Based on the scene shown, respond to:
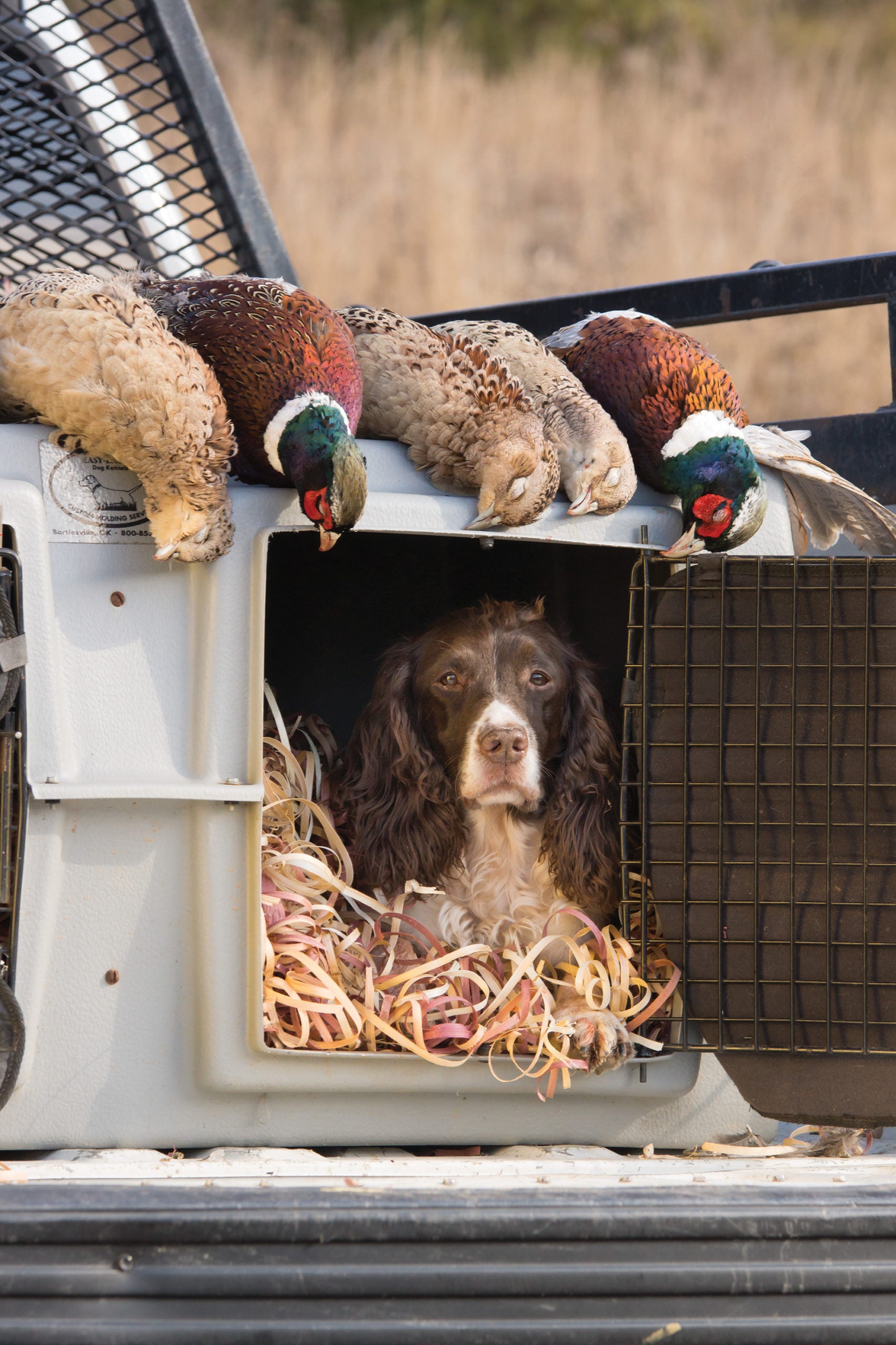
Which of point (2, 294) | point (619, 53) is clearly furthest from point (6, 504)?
point (619, 53)

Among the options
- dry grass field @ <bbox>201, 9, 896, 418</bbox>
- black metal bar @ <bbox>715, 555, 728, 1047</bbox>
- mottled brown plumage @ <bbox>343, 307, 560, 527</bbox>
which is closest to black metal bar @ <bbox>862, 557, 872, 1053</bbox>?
black metal bar @ <bbox>715, 555, 728, 1047</bbox>

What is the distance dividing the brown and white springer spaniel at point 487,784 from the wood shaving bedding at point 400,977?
8 centimetres

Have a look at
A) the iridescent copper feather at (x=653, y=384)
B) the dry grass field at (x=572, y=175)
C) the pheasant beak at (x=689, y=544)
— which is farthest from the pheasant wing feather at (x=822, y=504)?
the dry grass field at (x=572, y=175)

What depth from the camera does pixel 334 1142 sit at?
242 centimetres

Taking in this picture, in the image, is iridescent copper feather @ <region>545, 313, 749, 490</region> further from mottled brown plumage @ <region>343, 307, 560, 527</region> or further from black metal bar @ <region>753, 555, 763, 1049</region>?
black metal bar @ <region>753, 555, 763, 1049</region>

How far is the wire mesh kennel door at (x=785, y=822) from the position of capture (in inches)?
94.5

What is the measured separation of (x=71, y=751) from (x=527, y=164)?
9381mm

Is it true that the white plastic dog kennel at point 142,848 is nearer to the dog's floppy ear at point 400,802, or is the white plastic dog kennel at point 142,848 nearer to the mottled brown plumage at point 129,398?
the mottled brown plumage at point 129,398

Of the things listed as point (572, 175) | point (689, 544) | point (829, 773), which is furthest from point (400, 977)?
point (572, 175)

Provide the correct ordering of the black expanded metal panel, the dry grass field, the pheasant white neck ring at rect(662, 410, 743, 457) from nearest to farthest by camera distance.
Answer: the pheasant white neck ring at rect(662, 410, 743, 457)
the black expanded metal panel
the dry grass field

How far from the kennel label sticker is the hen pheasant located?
767 mm

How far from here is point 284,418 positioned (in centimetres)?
248

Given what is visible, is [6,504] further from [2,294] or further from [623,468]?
[623,468]

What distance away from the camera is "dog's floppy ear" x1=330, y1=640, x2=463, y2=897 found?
9.79 ft
